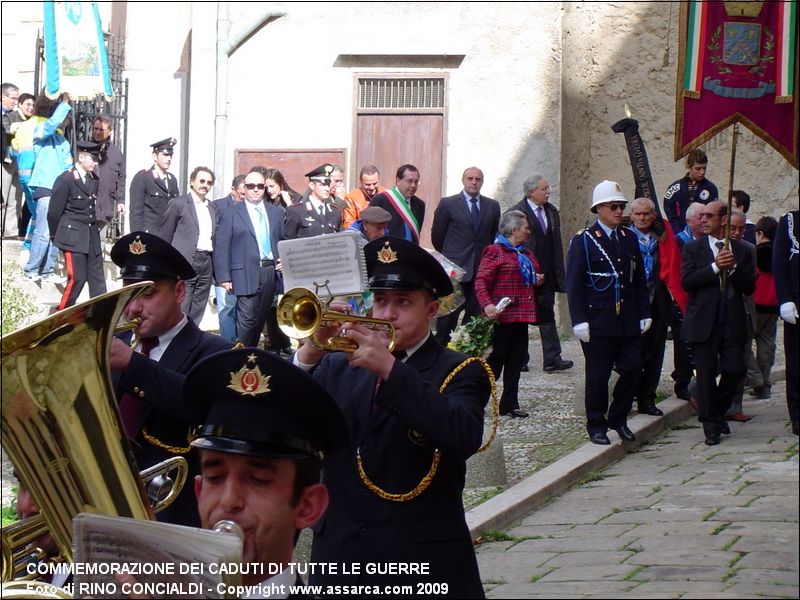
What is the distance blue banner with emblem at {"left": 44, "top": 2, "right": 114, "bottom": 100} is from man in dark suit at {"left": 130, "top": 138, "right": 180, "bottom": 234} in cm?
100

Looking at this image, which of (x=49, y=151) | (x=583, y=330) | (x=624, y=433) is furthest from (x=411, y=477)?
(x=49, y=151)

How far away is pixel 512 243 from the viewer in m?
10.1

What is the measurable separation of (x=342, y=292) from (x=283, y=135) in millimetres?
12870

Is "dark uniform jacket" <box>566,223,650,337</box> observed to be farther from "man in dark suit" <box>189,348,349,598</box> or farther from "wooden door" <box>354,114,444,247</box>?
"wooden door" <box>354,114,444,247</box>

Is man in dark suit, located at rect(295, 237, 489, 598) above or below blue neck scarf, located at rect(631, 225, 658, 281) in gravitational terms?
below

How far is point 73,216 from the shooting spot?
41.9 ft

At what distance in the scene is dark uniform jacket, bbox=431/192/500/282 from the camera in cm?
1236

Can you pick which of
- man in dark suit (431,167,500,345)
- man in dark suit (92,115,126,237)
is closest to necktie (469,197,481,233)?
man in dark suit (431,167,500,345)

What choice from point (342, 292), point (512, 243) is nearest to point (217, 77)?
point (512, 243)

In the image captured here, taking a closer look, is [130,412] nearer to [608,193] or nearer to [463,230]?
[608,193]

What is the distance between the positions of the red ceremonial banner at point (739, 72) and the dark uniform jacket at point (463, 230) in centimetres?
1009

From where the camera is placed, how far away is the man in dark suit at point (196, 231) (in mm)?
12062

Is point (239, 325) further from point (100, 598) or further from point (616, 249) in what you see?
point (100, 598)

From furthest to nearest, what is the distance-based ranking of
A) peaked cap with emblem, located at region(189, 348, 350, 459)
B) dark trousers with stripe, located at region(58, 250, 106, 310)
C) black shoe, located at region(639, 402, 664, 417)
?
1. dark trousers with stripe, located at region(58, 250, 106, 310)
2. black shoe, located at region(639, 402, 664, 417)
3. peaked cap with emblem, located at region(189, 348, 350, 459)
